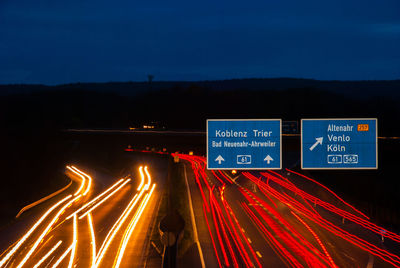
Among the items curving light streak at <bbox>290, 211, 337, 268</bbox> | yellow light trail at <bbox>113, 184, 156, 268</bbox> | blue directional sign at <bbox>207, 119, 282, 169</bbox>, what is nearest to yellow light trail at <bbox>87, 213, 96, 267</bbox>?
yellow light trail at <bbox>113, 184, 156, 268</bbox>

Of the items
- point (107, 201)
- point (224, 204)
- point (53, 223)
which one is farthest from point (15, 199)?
point (224, 204)

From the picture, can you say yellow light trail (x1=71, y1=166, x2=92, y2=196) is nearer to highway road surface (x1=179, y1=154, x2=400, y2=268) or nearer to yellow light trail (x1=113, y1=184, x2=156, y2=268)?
yellow light trail (x1=113, y1=184, x2=156, y2=268)

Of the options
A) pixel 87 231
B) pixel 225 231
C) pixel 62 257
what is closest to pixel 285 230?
pixel 225 231

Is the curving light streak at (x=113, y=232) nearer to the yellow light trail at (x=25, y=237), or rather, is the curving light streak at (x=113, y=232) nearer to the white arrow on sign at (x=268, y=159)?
the yellow light trail at (x=25, y=237)

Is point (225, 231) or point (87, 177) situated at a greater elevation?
point (87, 177)

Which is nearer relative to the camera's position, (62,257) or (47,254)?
(62,257)

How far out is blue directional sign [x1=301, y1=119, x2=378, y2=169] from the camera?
17.8 m

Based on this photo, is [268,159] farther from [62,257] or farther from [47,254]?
[47,254]

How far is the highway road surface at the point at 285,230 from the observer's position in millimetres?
19266

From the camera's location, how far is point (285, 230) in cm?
2416

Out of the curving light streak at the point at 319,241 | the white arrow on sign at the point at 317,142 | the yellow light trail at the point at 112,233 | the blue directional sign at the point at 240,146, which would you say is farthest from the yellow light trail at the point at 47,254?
the white arrow on sign at the point at 317,142

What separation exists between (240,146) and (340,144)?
377 centimetres

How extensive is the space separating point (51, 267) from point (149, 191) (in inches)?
873

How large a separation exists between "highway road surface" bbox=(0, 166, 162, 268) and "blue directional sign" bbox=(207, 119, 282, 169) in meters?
5.62
